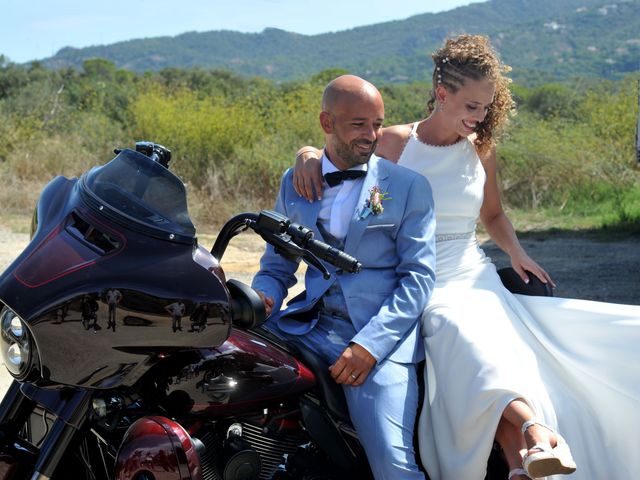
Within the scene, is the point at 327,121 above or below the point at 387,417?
above

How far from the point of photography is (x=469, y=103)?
334cm

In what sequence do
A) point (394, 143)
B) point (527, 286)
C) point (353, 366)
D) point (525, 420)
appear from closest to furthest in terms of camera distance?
point (525, 420), point (353, 366), point (527, 286), point (394, 143)

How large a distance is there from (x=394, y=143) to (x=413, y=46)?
134663 mm

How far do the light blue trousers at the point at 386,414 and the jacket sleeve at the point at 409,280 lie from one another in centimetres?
8

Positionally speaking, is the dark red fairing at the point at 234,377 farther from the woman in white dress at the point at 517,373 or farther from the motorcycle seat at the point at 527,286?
the motorcycle seat at the point at 527,286

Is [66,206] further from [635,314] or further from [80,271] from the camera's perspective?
[635,314]

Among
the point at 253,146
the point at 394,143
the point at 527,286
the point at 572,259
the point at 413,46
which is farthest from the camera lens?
the point at 413,46

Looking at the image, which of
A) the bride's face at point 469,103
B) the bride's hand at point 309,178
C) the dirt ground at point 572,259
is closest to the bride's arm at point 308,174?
the bride's hand at point 309,178

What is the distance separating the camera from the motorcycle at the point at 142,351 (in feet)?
6.67

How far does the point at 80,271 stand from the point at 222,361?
1.54 feet

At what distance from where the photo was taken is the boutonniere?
2777mm

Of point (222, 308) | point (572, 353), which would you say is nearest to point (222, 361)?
point (222, 308)

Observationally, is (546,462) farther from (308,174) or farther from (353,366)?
(308,174)

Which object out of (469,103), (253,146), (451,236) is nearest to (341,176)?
(451,236)
